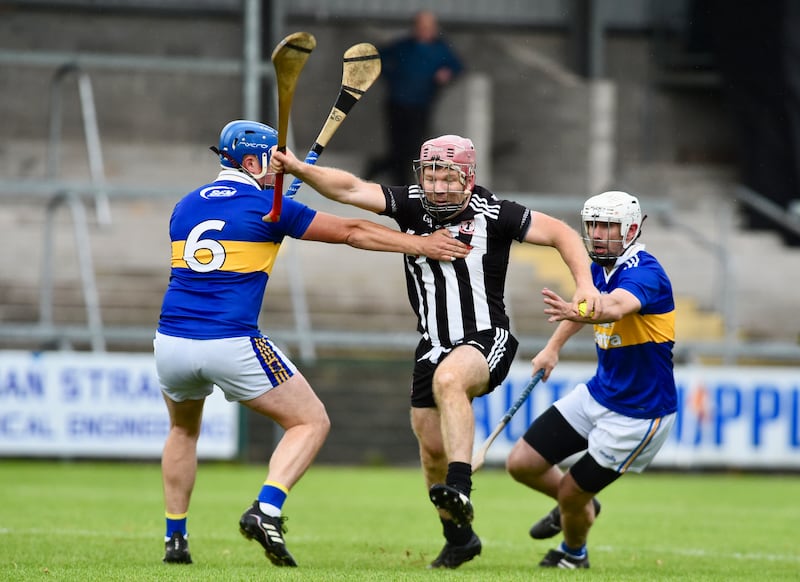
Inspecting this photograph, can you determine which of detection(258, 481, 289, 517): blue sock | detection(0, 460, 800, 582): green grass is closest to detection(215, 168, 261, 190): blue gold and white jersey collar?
detection(258, 481, 289, 517): blue sock

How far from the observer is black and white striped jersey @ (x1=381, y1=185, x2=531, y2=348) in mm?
7227

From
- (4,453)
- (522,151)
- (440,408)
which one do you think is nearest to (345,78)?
(440,408)

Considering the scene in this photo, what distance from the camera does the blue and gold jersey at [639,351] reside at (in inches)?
290

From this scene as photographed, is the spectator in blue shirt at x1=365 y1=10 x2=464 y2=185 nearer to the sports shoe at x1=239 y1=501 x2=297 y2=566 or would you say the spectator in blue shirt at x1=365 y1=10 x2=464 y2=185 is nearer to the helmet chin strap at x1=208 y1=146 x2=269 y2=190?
the helmet chin strap at x1=208 y1=146 x2=269 y2=190

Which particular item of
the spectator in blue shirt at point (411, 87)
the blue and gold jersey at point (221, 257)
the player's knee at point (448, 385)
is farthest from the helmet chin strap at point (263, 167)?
the spectator in blue shirt at point (411, 87)

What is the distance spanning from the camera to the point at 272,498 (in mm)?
6742

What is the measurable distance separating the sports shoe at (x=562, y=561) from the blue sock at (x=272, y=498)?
1.60 m

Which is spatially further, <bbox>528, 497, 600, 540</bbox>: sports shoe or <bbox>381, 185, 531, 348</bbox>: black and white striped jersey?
<bbox>528, 497, 600, 540</bbox>: sports shoe

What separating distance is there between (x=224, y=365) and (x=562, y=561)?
214cm

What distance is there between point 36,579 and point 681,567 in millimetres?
3283

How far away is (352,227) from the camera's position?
277 inches

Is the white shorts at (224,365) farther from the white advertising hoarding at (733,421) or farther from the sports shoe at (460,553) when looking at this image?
A: the white advertising hoarding at (733,421)

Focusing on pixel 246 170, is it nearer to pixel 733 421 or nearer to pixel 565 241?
pixel 565 241

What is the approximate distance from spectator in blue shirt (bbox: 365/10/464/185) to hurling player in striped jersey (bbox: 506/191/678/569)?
10.5 m
